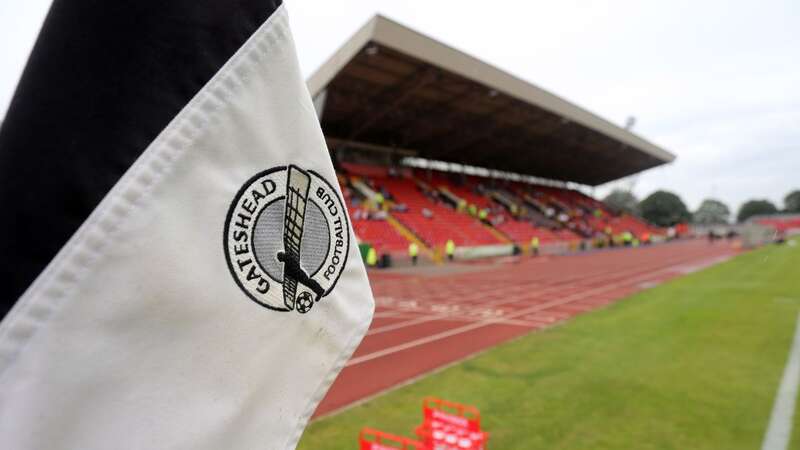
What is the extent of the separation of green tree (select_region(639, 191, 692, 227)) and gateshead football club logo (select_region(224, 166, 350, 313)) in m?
62.5

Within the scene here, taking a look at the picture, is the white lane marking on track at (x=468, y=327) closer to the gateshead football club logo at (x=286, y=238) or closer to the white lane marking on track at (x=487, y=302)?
the white lane marking on track at (x=487, y=302)

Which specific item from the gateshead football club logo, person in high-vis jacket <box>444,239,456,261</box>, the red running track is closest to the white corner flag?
the gateshead football club logo

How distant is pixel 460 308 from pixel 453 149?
2328 cm

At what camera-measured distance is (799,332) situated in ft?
22.2

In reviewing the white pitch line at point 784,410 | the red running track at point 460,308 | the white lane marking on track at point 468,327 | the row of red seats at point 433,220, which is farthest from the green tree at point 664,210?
the white pitch line at point 784,410

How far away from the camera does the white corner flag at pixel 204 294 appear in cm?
58

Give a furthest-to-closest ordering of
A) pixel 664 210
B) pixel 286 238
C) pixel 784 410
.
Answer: pixel 664 210
pixel 784 410
pixel 286 238

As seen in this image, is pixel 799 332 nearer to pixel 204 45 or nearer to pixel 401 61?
pixel 204 45

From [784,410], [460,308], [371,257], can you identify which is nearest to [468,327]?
[460,308]

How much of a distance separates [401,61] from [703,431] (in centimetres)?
1603

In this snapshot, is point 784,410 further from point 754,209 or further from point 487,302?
point 754,209

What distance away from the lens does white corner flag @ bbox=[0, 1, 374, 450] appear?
58 centimetres

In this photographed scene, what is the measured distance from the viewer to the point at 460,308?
10.7m

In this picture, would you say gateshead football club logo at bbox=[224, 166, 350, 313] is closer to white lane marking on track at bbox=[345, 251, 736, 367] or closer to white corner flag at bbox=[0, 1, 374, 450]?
white corner flag at bbox=[0, 1, 374, 450]
